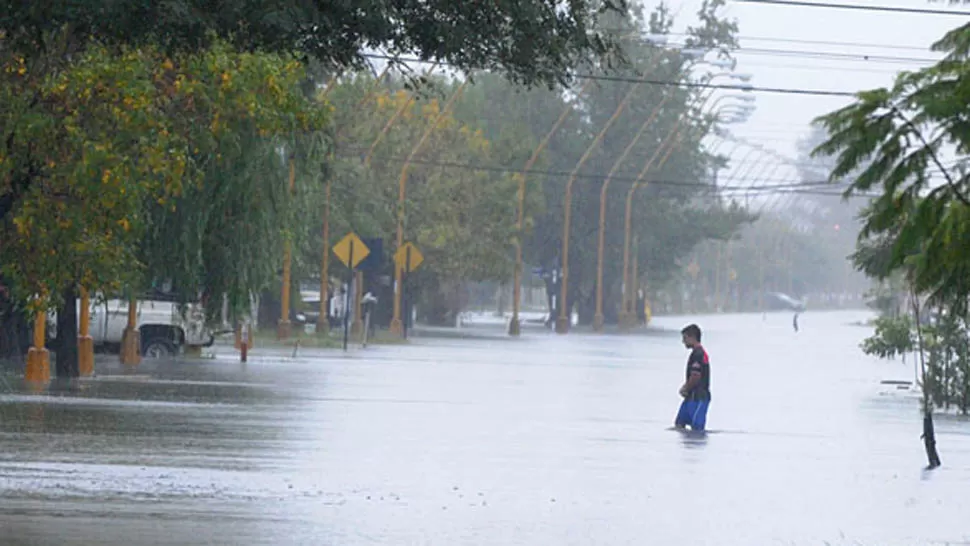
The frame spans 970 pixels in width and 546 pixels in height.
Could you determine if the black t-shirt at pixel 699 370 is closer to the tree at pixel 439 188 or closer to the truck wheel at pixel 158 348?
the truck wheel at pixel 158 348

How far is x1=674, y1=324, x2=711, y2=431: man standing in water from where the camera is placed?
94.9ft

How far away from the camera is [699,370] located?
2894cm

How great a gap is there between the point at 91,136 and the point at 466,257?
5922cm

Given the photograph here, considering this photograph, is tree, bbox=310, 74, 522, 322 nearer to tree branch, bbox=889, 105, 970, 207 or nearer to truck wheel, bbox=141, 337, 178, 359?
truck wheel, bbox=141, 337, 178, 359

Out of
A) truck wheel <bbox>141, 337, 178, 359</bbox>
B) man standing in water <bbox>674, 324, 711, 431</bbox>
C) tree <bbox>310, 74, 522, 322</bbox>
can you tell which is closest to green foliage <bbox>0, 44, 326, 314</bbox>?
man standing in water <bbox>674, 324, 711, 431</bbox>

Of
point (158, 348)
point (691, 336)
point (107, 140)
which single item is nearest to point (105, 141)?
point (107, 140)

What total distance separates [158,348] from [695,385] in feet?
76.1

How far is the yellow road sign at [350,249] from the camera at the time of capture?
60.3 meters

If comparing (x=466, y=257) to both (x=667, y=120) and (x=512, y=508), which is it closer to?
(x=667, y=120)

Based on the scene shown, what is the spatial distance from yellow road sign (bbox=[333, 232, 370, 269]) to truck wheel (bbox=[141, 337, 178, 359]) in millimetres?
10777

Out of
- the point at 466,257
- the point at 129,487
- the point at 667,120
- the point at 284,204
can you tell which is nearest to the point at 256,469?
the point at 129,487

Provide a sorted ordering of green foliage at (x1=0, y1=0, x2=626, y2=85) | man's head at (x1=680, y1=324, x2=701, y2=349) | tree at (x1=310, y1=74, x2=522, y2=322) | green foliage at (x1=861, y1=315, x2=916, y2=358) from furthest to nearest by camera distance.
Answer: tree at (x1=310, y1=74, x2=522, y2=322), green foliage at (x1=861, y1=315, x2=916, y2=358), man's head at (x1=680, y1=324, x2=701, y2=349), green foliage at (x1=0, y1=0, x2=626, y2=85)

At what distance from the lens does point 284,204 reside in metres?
40.4

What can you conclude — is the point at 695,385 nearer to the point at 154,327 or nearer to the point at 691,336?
the point at 691,336
